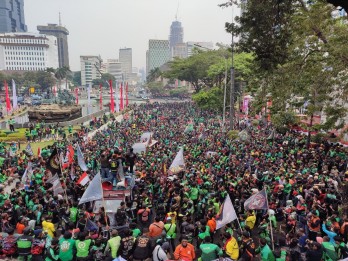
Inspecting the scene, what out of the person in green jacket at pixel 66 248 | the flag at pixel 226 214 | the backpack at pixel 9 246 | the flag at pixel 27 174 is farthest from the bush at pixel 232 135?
the backpack at pixel 9 246

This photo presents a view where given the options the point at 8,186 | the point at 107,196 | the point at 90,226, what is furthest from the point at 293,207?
the point at 8,186

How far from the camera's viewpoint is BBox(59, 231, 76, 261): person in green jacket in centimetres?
741

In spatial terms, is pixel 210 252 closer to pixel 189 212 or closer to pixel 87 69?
pixel 189 212

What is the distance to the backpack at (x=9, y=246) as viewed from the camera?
7.96 m

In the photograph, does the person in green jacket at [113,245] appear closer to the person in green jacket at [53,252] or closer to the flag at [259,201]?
the person in green jacket at [53,252]

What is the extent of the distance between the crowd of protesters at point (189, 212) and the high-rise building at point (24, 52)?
15183 cm

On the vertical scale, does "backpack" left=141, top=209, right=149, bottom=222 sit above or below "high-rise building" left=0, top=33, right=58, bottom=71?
below

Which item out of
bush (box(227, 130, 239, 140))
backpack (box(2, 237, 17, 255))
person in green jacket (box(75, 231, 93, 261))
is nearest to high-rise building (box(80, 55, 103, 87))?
bush (box(227, 130, 239, 140))

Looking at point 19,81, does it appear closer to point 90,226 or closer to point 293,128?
point 293,128

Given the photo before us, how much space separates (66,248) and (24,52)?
547 ft

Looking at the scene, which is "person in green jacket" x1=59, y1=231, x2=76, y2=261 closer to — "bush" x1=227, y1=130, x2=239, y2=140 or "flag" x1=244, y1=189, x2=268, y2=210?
"flag" x1=244, y1=189, x2=268, y2=210

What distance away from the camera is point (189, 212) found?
982 cm

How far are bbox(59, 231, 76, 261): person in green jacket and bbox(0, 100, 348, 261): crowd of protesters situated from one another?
0.07 ft

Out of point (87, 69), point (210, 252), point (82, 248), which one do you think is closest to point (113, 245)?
point (82, 248)
